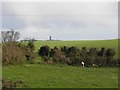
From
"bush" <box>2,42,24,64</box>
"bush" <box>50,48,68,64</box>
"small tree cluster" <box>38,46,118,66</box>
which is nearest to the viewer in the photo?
"bush" <box>2,42,24,64</box>

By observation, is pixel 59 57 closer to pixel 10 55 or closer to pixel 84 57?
pixel 84 57

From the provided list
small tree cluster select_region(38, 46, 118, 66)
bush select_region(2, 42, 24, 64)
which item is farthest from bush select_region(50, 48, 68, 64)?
bush select_region(2, 42, 24, 64)

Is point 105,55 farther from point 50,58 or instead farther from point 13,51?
point 13,51

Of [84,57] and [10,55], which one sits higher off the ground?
[10,55]

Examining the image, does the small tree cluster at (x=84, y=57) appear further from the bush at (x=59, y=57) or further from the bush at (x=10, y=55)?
the bush at (x=10, y=55)

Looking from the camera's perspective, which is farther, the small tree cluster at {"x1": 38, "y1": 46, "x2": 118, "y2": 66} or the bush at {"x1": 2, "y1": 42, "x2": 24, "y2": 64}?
the small tree cluster at {"x1": 38, "y1": 46, "x2": 118, "y2": 66}

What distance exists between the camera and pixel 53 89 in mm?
19641

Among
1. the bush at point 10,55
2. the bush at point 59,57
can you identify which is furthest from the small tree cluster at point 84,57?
the bush at point 10,55

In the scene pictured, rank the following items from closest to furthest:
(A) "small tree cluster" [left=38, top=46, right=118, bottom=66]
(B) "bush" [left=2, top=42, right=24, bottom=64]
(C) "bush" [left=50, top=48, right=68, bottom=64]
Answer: (B) "bush" [left=2, top=42, right=24, bottom=64], (A) "small tree cluster" [left=38, top=46, right=118, bottom=66], (C) "bush" [left=50, top=48, right=68, bottom=64]

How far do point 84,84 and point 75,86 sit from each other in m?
1.27

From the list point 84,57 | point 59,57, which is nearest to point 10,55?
point 59,57

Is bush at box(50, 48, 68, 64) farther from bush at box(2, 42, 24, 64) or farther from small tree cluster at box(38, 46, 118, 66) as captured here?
bush at box(2, 42, 24, 64)

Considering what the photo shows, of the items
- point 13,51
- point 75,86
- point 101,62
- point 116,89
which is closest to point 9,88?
point 75,86

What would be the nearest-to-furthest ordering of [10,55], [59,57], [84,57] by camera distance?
[10,55]
[84,57]
[59,57]
